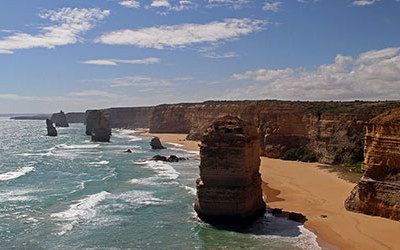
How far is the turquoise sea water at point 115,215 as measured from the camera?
2483cm

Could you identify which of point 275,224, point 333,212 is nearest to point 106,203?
point 275,224

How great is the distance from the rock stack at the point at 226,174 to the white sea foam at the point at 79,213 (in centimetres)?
801

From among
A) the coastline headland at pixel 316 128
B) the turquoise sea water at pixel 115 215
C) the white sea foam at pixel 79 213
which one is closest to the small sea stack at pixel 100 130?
the coastline headland at pixel 316 128

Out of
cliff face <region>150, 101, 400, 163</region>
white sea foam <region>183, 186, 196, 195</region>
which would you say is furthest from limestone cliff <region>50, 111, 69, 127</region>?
white sea foam <region>183, 186, 196, 195</region>

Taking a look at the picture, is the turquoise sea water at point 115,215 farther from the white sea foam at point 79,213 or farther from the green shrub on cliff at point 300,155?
the green shrub on cliff at point 300,155

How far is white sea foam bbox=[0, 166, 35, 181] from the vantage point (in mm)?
48034

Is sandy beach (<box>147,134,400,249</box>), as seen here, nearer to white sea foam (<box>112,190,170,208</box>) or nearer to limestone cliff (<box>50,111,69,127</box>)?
white sea foam (<box>112,190,170,208</box>)

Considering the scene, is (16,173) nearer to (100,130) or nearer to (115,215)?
(115,215)

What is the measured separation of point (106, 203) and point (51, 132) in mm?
88673

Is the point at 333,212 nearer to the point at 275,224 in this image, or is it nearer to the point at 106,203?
the point at 275,224

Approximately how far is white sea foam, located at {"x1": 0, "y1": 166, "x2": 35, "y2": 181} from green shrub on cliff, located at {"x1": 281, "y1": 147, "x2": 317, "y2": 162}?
29683 mm

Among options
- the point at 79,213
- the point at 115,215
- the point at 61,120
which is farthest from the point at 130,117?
the point at 115,215

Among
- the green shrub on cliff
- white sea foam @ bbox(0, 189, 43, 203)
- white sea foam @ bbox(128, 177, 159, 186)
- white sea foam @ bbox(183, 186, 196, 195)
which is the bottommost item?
white sea foam @ bbox(0, 189, 43, 203)

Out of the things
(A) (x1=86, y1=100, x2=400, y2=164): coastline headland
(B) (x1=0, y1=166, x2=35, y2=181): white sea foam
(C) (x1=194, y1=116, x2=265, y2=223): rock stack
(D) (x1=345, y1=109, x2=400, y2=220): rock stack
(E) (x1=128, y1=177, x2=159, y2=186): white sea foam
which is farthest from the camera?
(A) (x1=86, y1=100, x2=400, y2=164): coastline headland
